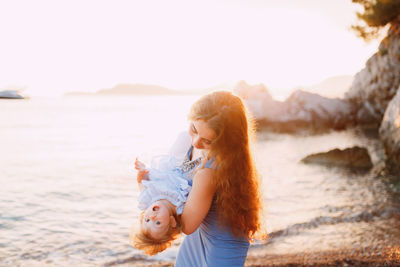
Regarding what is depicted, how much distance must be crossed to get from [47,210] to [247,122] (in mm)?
8664

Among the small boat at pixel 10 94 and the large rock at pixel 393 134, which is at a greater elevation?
the small boat at pixel 10 94

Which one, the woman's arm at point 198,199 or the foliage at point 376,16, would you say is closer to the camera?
the woman's arm at point 198,199

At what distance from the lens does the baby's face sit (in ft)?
5.76

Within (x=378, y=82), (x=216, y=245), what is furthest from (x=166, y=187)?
(x=378, y=82)

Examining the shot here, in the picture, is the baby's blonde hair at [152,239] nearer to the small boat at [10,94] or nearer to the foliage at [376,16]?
the small boat at [10,94]

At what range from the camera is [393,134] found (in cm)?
1220

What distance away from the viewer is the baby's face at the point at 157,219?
5.76 ft

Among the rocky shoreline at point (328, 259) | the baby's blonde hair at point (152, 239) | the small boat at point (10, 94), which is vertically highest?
the small boat at point (10, 94)

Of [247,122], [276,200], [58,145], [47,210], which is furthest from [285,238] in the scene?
[58,145]

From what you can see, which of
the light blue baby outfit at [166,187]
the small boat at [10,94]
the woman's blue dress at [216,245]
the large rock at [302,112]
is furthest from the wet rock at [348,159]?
the large rock at [302,112]

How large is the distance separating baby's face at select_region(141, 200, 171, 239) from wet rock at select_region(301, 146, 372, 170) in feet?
43.9

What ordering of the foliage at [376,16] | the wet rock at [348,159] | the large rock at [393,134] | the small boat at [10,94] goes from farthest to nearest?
the foliage at [376,16] < the wet rock at [348,159] < the large rock at [393,134] < the small boat at [10,94]

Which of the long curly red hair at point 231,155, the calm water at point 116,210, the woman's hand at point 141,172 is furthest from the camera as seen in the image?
the calm water at point 116,210

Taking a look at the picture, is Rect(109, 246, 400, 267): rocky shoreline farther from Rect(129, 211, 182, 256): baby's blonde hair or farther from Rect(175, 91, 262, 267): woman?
Rect(129, 211, 182, 256): baby's blonde hair
